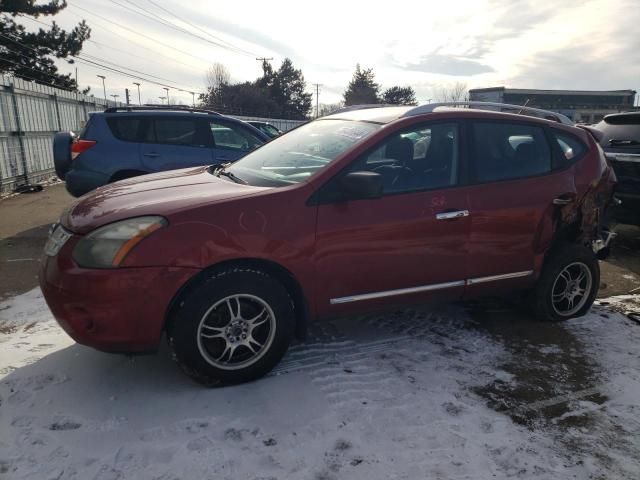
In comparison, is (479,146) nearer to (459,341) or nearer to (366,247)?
(366,247)

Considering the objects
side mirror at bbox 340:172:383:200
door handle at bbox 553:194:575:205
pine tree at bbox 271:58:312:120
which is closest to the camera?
side mirror at bbox 340:172:383:200

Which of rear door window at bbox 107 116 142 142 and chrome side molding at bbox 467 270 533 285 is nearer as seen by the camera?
chrome side molding at bbox 467 270 533 285

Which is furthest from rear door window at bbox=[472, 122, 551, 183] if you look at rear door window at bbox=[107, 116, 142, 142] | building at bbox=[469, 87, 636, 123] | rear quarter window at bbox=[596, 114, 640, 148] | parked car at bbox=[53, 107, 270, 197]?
building at bbox=[469, 87, 636, 123]

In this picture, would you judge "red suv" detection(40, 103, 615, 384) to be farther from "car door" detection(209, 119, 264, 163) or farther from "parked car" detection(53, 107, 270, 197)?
"car door" detection(209, 119, 264, 163)

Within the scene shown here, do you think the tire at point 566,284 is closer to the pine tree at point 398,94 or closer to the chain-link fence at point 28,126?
the chain-link fence at point 28,126

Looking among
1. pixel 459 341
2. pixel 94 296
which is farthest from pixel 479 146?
pixel 94 296

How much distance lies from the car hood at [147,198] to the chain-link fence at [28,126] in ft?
28.7

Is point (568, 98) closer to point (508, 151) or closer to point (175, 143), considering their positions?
point (175, 143)

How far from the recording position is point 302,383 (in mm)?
3023

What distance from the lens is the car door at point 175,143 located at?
701 centimetres

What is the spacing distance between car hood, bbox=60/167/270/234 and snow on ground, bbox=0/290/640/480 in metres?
1.00

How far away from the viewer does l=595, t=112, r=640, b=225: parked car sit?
20.7 ft

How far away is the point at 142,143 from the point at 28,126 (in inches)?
265

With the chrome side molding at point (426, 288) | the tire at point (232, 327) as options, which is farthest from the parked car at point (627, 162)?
the tire at point (232, 327)
